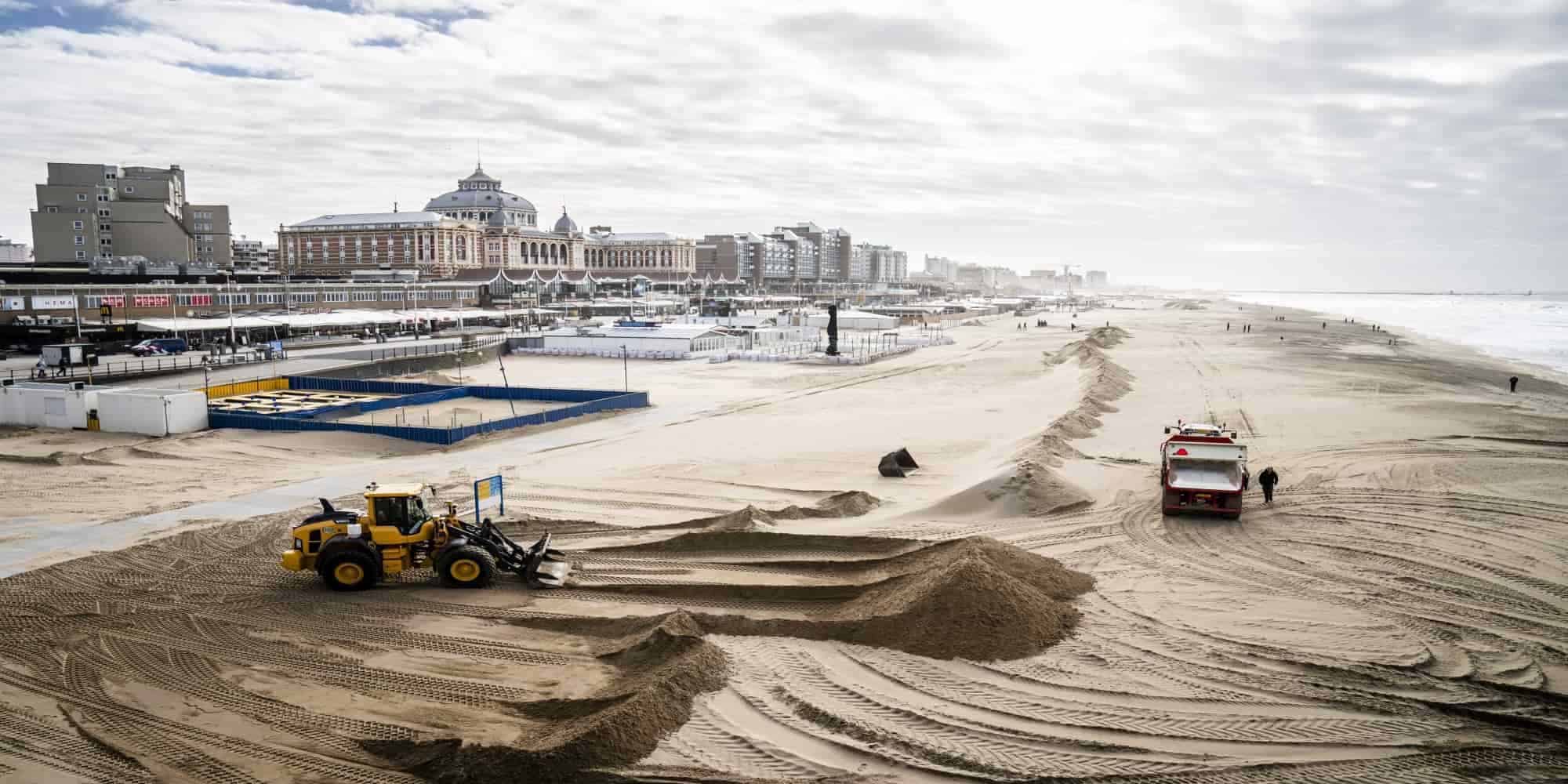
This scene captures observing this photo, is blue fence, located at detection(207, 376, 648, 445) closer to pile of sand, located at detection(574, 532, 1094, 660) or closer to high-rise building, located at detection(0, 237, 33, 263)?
pile of sand, located at detection(574, 532, 1094, 660)

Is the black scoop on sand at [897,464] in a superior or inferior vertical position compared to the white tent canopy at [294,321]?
inferior

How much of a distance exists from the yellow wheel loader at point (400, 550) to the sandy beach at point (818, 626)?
1.11 ft

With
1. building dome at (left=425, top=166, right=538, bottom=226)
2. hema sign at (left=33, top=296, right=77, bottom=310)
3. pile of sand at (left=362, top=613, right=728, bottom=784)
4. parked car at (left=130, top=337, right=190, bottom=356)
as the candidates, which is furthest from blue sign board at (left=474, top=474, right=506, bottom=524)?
building dome at (left=425, top=166, right=538, bottom=226)

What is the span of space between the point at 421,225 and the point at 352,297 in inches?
1627

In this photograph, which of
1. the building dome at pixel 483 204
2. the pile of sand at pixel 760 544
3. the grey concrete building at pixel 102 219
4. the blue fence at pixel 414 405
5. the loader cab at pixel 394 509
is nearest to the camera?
the loader cab at pixel 394 509

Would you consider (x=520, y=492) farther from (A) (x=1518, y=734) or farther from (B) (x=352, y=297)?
(B) (x=352, y=297)

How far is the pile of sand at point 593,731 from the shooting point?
357 inches

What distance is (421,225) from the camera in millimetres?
121625

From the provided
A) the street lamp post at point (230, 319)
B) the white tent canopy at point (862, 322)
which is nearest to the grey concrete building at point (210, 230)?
the street lamp post at point (230, 319)

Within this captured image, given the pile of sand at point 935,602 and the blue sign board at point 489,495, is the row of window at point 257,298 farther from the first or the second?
the pile of sand at point 935,602

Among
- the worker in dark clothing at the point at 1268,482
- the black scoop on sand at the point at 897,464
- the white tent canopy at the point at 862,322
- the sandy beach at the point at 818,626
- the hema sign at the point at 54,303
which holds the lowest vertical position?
the sandy beach at the point at 818,626

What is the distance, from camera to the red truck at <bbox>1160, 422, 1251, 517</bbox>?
18609 mm

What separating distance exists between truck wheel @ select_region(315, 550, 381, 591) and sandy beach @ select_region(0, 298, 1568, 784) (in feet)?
0.75

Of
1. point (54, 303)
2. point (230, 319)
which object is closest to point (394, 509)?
point (230, 319)
